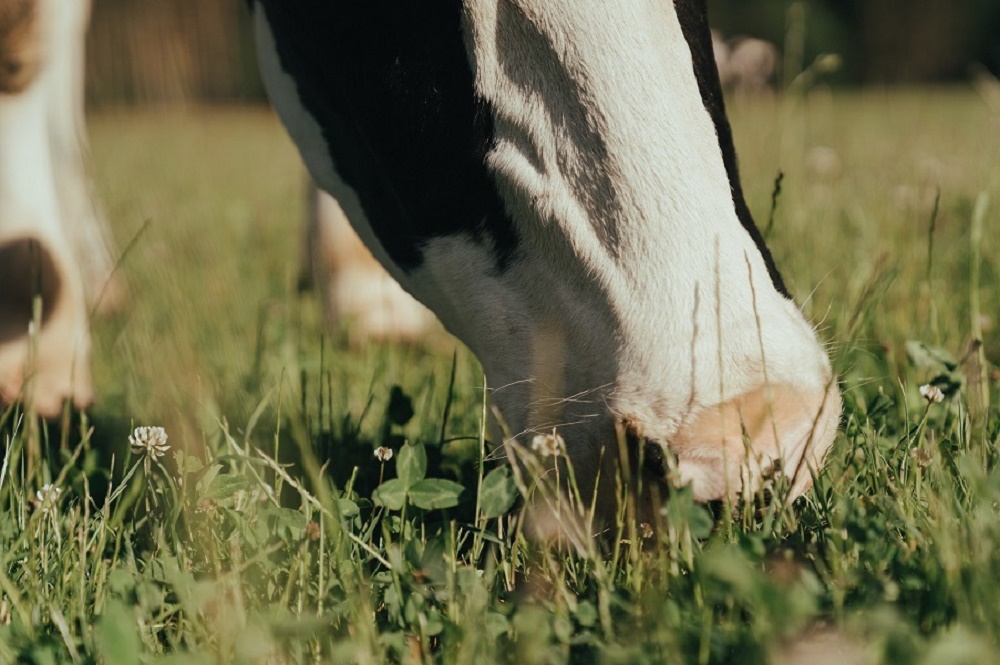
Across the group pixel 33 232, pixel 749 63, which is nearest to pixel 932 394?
pixel 33 232

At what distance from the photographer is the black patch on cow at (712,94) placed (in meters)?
1.32

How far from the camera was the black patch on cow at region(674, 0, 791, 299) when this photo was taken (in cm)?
132

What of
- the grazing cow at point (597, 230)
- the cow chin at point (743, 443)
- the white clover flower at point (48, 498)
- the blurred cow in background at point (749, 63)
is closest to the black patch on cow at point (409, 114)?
the grazing cow at point (597, 230)

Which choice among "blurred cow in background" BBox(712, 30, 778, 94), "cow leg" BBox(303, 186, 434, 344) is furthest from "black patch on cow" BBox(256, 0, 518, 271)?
"blurred cow in background" BBox(712, 30, 778, 94)

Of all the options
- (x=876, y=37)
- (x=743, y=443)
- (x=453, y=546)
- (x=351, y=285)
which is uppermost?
(x=743, y=443)

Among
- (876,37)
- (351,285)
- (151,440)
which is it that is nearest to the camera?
(151,440)

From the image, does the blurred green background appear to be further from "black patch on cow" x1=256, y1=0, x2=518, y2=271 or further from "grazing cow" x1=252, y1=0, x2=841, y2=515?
"grazing cow" x1=252, y1=0, x2=841, y2=515

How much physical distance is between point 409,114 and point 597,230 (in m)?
0.31

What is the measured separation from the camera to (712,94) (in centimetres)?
137

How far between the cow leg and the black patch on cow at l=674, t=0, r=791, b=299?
1451 mm

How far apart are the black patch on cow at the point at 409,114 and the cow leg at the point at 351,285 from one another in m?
1.19

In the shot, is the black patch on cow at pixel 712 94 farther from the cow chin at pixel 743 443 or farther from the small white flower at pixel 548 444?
the small white flower at pixel 548 444

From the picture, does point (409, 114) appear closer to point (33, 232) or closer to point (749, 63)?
point (33, 232)

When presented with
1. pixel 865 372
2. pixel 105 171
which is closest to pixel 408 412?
pixel 865 372
